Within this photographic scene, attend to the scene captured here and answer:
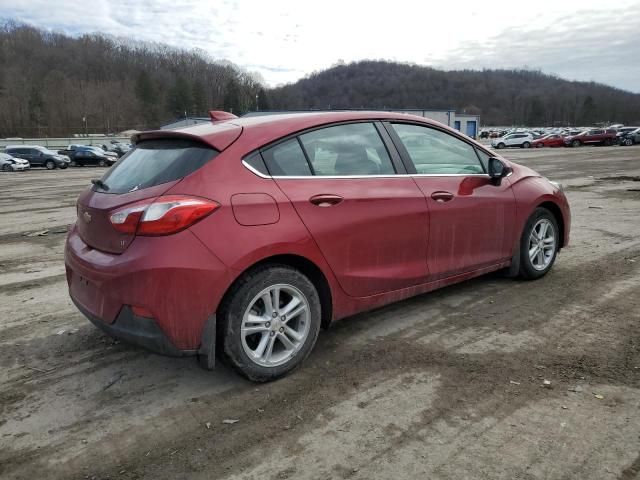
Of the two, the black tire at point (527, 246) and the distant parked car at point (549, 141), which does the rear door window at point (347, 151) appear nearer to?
the black tire at point (527, 246)

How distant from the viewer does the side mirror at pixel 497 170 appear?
4.60m

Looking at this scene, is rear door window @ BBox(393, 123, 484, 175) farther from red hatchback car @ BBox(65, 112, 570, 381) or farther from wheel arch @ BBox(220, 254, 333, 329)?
wheel arch @ BBox(220, 254, 333, 329)

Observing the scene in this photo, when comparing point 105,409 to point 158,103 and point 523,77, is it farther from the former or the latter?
point 523,77

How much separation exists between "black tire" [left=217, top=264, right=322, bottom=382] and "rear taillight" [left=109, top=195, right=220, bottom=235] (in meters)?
0.47

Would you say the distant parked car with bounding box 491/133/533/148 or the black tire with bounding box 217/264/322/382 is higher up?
the distant parked car with bounding box 491/133/533/148

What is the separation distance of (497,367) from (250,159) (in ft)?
6.84

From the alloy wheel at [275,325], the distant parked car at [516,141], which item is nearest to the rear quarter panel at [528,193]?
the alloy wheel at [275,325]

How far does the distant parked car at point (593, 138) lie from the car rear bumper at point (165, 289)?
5402 cm

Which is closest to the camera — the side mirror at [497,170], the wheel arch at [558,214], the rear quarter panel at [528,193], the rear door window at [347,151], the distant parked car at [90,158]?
the rear door window at [347,151]

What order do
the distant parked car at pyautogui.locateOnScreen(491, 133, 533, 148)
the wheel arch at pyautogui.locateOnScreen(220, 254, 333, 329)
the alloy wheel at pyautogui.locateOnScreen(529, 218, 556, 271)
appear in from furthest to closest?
the distant parked car at pyautogui.locateOnScreen(491, 133, 533, 148) → the alloy wheel at pyautogui.locateOnScreen(529, 218, 556, 271) → the wheel arch at pyautogui.locateOnScreen(220, 254, 333, 329)

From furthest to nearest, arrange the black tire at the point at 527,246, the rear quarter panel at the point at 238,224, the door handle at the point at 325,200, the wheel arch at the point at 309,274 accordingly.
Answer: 1. the black tire at the point at 527,246
2. the door handle at the point at 325,200
3. the wheel arch at the point at 309,274
4. the rear quarter panel at the point at 238,224

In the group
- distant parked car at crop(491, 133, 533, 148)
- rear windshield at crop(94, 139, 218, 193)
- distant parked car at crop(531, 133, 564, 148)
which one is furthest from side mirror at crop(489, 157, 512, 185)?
distant parked car at crop(491, 133, 533, 148)

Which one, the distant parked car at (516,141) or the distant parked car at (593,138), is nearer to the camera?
the distant parked car at (593,138)

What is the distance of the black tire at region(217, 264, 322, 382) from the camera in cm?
304
